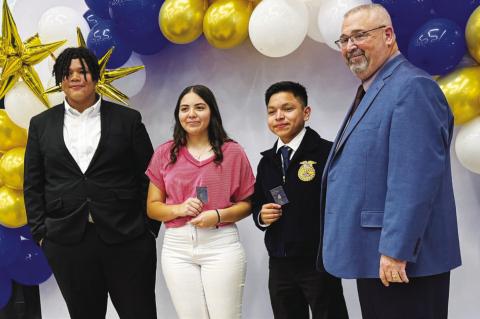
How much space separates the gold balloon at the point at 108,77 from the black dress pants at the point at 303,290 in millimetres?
1343

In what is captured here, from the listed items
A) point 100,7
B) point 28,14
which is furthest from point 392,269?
point 28,14

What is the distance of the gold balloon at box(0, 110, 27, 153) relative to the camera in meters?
3.08

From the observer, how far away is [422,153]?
155cm

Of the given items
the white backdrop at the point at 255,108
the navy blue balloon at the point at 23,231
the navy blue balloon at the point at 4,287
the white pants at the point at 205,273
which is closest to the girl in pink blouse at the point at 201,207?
the white pants at the point at 205,273

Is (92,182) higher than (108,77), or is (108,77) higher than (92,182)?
(108,77)

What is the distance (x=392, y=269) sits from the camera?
1.60 metres

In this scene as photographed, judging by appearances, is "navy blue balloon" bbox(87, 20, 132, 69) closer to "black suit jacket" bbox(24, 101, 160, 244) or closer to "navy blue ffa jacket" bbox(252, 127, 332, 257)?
"black suit jacket" bbox(24, 101, 160, 244)

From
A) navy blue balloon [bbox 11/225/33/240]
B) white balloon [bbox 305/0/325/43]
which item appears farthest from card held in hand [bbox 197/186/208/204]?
navy blue balloon [bbox 11/225/33/240]

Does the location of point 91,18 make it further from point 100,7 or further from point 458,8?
point 458,8

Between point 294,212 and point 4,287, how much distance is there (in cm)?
202

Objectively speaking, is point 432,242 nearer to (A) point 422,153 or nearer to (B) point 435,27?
(A) point 422,153

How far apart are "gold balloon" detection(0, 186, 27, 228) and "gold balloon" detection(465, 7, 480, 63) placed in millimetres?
2509

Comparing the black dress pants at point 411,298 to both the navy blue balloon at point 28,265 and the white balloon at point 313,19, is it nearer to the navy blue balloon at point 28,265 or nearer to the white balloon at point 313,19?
the white balloon at point 313,19

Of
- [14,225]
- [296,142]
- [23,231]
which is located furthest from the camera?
[23,231]
